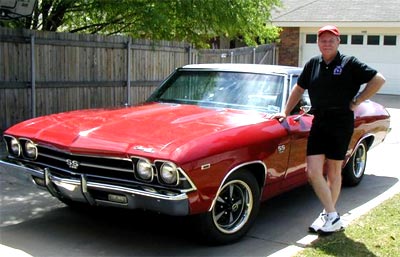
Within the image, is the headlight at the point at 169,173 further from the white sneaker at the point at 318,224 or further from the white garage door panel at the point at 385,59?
the white garage door panel at the point at 385,59

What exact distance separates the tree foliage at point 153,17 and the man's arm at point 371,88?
5.86 m

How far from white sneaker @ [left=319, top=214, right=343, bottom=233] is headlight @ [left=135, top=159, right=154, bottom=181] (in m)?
1.75

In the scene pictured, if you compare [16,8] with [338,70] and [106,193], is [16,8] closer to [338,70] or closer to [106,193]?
[106,193]

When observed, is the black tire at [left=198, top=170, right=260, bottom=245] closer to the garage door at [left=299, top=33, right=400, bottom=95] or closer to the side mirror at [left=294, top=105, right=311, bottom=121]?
the side mirror at [left=294, top=105, right=311, bottom=121]

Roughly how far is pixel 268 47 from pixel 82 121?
50.6 feet

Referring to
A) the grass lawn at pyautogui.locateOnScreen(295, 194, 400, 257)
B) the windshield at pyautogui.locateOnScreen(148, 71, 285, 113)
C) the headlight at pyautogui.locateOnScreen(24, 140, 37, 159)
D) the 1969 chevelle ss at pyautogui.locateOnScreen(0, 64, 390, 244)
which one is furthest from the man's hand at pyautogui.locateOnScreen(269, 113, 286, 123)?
the headlight at pyautogui.locateOnScreen(24, 140, 37, 159)

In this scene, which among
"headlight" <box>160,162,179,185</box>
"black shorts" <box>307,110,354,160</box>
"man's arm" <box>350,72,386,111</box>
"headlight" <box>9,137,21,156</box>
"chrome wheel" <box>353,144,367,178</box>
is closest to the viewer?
"headlight" <box>160,162,179,185</box>

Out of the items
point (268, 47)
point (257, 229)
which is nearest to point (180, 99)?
point (257, 229)

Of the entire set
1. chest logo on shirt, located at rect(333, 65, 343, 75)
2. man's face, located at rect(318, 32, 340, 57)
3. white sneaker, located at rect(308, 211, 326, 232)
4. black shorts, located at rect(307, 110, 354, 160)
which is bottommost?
white sneaker, located at rect(308, 211, 326, 232)

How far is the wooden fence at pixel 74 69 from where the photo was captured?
923 centimetres

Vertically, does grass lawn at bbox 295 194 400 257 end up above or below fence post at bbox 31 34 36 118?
below

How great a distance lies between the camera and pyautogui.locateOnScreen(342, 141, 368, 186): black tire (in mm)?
6773

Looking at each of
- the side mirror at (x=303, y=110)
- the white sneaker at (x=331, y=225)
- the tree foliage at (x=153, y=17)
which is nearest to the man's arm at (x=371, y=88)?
the side mirror at (x=303, y=110)

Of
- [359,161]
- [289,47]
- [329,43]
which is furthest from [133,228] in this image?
[289,47]
